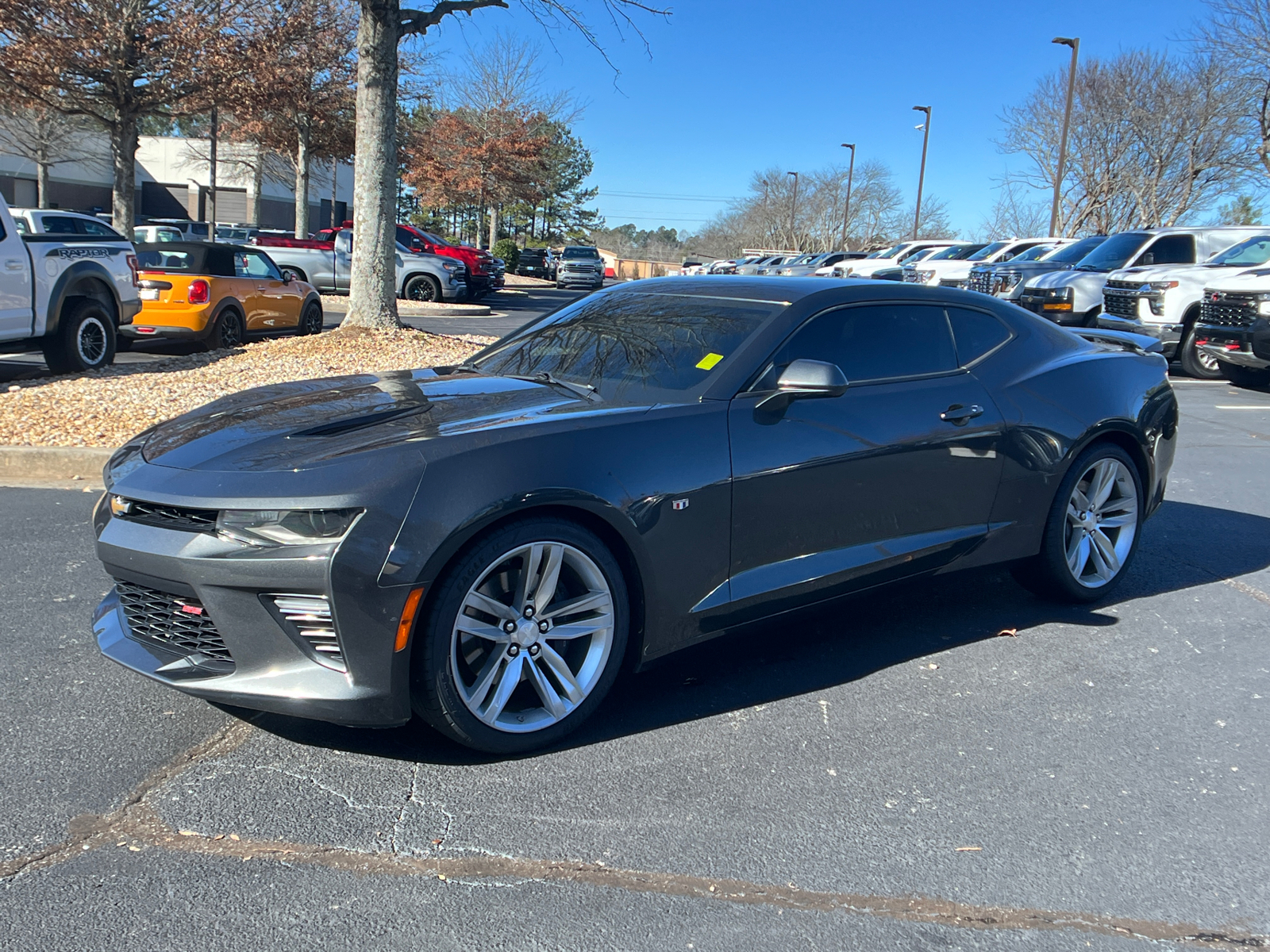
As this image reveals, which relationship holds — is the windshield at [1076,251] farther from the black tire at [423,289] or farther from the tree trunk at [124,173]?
the tree trunk at [124,173]

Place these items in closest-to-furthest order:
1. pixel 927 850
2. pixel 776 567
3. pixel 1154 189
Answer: pixel 927 850
pixel 776 567
pixel 1154 189

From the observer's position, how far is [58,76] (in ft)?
58.8

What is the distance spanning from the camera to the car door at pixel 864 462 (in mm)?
3723

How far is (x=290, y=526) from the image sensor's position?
2994 mm

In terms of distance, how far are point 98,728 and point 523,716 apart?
140cm

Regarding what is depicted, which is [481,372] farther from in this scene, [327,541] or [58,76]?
[58,76]

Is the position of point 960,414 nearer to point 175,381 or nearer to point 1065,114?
Answer: point 175,381

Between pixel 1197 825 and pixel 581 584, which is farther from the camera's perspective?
pixel 581 584

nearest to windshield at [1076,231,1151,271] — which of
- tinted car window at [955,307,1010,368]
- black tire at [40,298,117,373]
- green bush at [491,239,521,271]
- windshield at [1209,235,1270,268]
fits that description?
windshield at [1209,235,1270,268]

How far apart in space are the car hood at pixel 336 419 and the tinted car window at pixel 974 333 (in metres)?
1.80

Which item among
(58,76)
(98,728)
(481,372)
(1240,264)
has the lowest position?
(98,728)

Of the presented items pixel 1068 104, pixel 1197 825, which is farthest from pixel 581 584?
pixel 1068 104

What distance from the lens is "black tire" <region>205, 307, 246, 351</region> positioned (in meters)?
12.9

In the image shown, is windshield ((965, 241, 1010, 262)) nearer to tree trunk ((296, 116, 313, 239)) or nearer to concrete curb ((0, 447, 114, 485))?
tree trunk ((296, 116, 313, 239))
